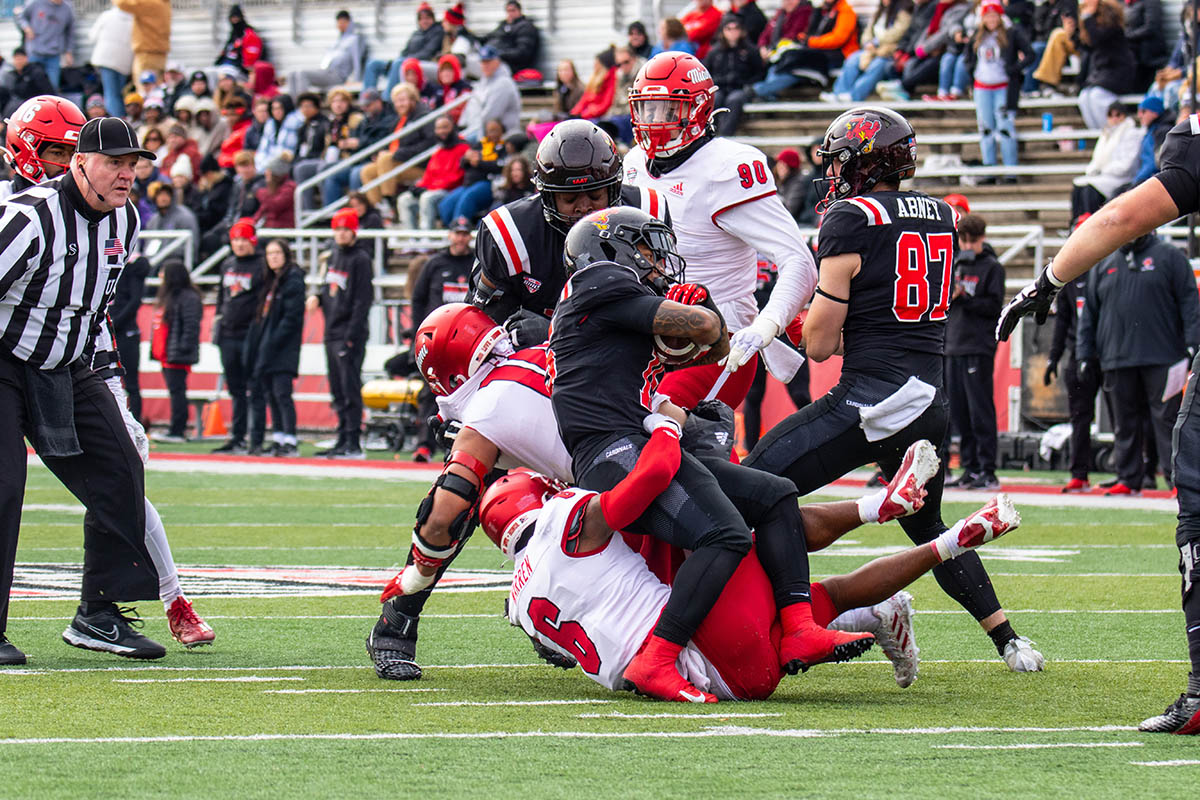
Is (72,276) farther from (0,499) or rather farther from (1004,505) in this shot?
(1004,505)

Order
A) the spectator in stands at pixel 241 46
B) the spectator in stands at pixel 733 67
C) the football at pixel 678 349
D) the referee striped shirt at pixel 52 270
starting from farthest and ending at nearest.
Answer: the spectator in stands at pixel 241 46 < the spectator in stands at pixel 733 67 < the referee striped shirt at pixel 52 270 < the football at pixel 678 349

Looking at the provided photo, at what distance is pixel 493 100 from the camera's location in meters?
21.0

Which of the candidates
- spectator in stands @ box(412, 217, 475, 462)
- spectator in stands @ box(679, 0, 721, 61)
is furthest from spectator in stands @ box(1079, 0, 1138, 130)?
spectator in stands @ box(412, 217, 475, 462)

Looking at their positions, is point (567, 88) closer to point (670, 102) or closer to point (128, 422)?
point (670, 102)

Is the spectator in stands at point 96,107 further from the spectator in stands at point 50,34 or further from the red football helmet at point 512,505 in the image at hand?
the red football helmet at point 512,505

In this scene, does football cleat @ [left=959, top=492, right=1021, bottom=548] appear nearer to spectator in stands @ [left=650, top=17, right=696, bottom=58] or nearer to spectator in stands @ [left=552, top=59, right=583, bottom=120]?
spectator in stands @ [left=650, top=17, right=696, bottom=58]

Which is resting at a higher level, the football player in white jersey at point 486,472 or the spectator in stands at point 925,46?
the spectator in stands at point 925,46

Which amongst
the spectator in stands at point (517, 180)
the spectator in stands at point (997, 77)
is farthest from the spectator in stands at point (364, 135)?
the spectator in stands at point (997, 77)

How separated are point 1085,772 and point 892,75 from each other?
1658 cm

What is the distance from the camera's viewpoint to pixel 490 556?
382 inches

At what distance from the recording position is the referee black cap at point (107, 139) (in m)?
6.23

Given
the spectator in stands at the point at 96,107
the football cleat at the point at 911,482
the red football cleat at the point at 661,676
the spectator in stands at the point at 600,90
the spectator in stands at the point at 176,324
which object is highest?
the spectator in stands at the point at 600,90

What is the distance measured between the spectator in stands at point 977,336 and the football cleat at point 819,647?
26.1 ft

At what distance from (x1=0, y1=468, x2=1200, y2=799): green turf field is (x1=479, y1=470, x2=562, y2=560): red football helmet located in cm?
43
